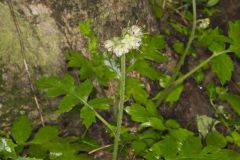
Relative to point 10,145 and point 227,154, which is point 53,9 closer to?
point 10,145

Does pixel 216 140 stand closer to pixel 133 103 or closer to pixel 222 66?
pixel 222 66

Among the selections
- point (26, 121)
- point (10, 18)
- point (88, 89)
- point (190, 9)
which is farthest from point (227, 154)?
point (190, 9)

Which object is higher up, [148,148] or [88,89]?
[88,89]

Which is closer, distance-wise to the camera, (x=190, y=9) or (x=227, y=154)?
(x=227, y=154)

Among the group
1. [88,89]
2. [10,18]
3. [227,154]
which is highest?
[10,18]

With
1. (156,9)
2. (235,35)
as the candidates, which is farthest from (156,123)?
(156,9)

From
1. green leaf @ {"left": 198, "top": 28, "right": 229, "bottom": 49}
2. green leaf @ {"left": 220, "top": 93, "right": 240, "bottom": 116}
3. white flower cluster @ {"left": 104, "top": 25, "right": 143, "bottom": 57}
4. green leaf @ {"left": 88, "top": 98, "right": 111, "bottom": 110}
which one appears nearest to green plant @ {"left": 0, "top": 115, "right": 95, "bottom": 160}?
green leaf @ {"left": 88, "top": 98, "right": 111, "bottom": 110}
